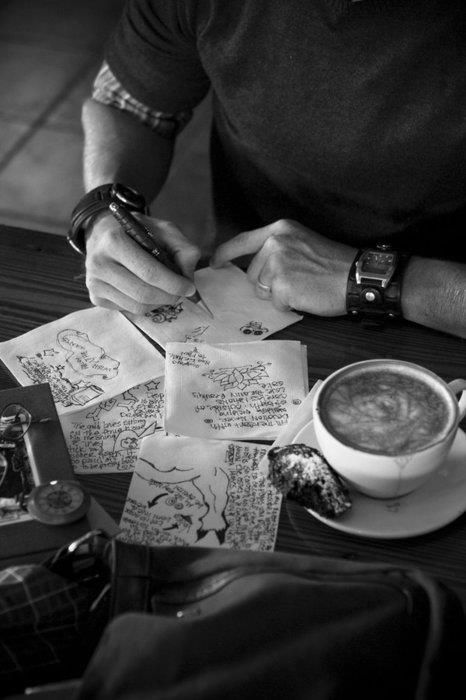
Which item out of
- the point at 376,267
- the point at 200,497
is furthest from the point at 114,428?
the point at 376,267

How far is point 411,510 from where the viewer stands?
2.78 ft

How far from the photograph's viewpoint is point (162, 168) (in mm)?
1576

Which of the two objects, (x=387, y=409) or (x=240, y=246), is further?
(x=240, y=246)

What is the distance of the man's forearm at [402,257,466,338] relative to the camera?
1.15 metres

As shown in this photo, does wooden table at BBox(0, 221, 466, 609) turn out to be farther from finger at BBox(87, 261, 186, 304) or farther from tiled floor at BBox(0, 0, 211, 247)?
tiled floor at BBox(0, 0, 211, 247)

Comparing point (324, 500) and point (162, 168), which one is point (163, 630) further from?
point (162, 168)

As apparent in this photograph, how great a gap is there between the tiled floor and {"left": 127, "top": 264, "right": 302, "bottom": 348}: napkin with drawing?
4.77ft

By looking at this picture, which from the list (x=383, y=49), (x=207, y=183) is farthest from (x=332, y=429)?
(x=207, y=183)

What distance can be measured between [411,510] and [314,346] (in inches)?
12.8

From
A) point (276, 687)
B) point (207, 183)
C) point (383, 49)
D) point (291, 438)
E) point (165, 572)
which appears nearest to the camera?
point (276, 687)

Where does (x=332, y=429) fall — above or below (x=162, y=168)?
above

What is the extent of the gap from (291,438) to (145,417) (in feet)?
0.59

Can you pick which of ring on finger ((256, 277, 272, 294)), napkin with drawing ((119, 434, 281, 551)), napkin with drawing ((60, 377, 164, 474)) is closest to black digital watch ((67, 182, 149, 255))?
ring on finger ((256, 277, 272, 294))

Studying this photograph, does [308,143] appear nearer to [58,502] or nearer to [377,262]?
[377,262]
